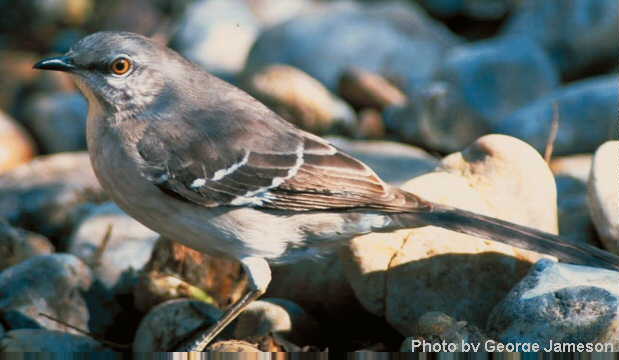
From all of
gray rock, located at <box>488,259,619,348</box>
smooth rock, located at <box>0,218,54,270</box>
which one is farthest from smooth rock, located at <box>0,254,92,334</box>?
gray rock, located at <box>488,259,619,348</box>

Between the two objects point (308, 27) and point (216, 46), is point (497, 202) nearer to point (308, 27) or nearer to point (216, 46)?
point (308, 27)

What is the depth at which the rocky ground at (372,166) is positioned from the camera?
5.43 metres

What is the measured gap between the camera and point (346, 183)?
5371 millimetres

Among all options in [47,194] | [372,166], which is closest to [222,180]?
[372,166]

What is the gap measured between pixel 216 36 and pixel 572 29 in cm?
446

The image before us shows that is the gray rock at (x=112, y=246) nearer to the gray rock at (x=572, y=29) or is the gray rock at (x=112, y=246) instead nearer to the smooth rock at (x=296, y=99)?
the smooth rock at (x=296, y=99)

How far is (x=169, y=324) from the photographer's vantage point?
18.0 ft

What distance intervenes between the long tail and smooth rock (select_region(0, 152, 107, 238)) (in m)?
3.44

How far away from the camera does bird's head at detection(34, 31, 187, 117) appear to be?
17.2ft

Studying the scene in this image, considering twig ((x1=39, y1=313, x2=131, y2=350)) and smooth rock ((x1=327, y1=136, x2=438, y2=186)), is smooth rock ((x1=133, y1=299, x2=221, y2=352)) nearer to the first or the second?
twig ((x1=39, y1=313, x2=131, y2=350))

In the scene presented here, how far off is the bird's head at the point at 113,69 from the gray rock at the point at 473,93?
4.28 metres

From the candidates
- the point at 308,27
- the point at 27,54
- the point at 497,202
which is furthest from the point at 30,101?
the point at 497,202

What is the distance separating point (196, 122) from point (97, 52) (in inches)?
27.1

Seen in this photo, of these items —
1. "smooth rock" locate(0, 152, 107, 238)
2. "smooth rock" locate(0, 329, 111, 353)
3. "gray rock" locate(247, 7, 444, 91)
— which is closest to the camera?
"smooth rock" locate(0, 329, 111, 353)
